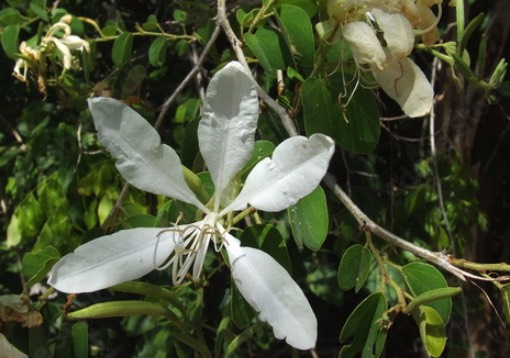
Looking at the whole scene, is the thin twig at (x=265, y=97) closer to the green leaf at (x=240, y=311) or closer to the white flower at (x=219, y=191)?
the white flower at (x=219, y=191)

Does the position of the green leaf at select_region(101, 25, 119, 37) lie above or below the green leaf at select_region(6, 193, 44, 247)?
above

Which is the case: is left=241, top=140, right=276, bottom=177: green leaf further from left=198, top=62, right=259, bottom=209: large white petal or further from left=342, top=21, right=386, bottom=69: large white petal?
left=342, top=21, right=386, bottom=69: large white petal

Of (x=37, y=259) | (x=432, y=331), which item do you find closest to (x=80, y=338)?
(x=37, y=259)

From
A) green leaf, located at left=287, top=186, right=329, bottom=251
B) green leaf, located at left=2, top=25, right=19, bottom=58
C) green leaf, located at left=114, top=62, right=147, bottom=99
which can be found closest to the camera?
green leaf, located at left=287, top=186, right=329, bottom=251

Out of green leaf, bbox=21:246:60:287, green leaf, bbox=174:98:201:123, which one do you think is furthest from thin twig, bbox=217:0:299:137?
green leaf, bbox=174:98:201:123

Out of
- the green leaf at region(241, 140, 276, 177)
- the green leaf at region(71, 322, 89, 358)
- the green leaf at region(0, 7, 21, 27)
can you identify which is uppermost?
the green leaf at region(241, 140, 276, 177)

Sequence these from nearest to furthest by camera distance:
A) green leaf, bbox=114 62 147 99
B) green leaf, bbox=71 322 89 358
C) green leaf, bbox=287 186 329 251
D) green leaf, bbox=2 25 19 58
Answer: green leaf, bbox=287 186 329 251
green leaf, bbox=71 322 89 358
green leaf, bbox=114 62 147 99
green leaf, bbox=2 25 19 58

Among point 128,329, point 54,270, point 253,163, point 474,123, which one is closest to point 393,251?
point 474,123
